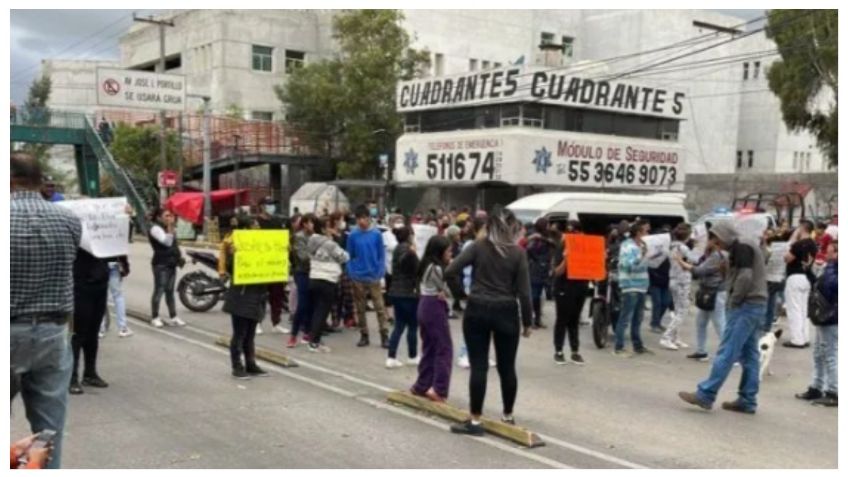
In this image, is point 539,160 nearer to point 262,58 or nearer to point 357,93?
point 357,93

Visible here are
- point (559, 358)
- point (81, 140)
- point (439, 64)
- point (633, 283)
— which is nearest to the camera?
point (559, 358)

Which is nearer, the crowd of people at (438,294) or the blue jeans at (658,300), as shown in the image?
the crowd of people at (438,294)

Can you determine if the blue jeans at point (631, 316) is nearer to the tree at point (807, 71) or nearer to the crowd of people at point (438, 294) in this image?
the crowd of people at point (438, 294)

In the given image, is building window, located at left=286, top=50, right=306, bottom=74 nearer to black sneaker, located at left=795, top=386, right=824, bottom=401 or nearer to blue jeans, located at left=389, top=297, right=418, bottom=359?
blue jeans, located at left=389, top=297, right=418, bottom=359

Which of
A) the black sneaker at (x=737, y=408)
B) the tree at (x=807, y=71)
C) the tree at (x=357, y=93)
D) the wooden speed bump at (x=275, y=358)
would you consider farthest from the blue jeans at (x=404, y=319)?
the tree at (x=357, y=93)

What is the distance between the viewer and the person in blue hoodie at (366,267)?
10.3 m

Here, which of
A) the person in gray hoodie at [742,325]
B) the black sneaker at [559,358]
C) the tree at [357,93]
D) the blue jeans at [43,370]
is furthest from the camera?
the tree at [357,93]

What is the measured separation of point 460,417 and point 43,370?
342cm

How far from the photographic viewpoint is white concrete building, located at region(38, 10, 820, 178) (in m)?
46.7

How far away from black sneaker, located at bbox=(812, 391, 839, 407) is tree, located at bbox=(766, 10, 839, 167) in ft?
88.0

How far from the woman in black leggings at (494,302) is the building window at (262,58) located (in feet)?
142

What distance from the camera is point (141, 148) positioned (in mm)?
41125

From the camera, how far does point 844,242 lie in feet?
18.7

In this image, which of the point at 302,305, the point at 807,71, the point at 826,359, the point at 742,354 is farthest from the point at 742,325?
the point at 807,71
